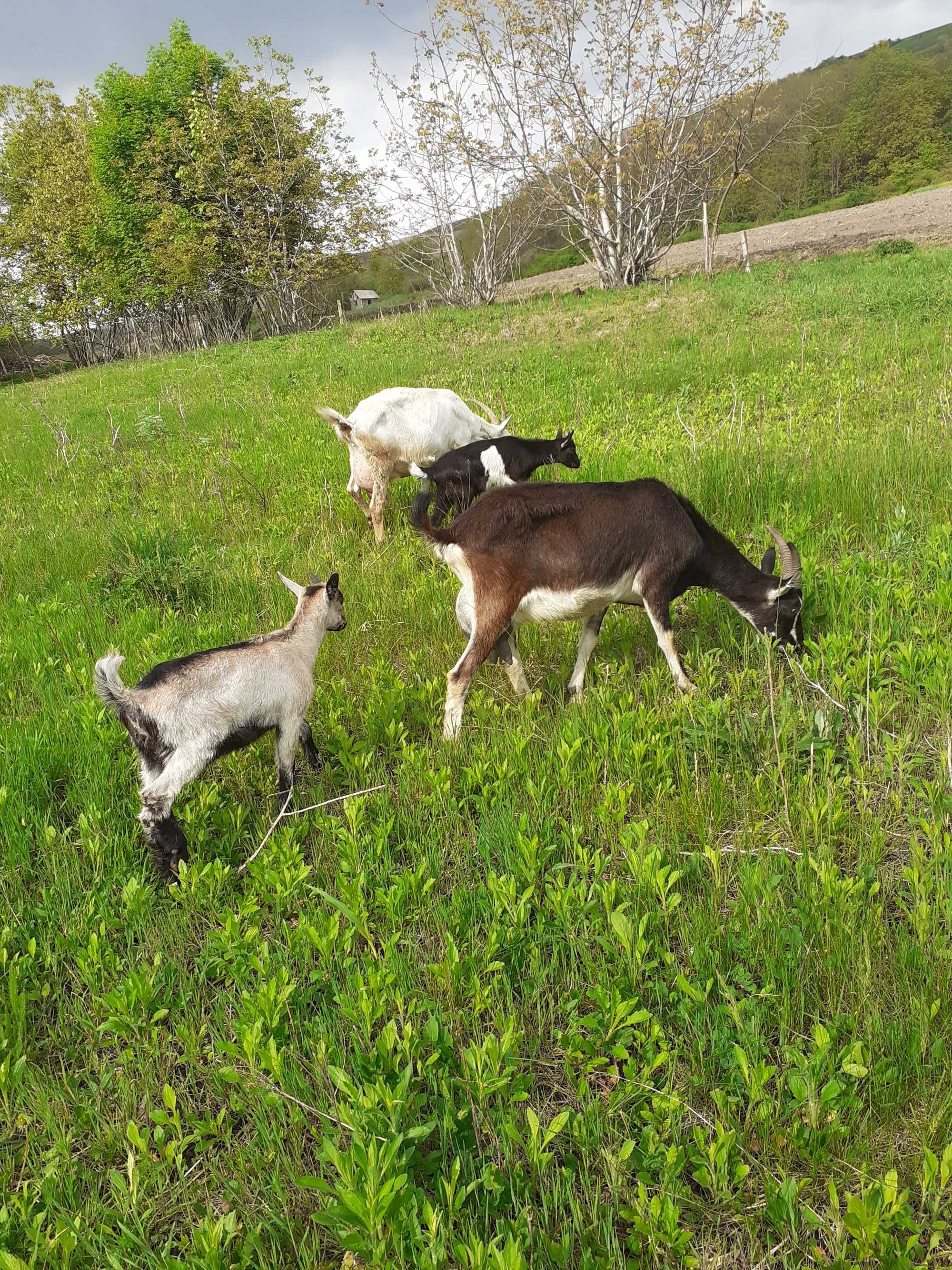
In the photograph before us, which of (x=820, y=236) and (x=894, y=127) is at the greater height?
(x=894, y=127)

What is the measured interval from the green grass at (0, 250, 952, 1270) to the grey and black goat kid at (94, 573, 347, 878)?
0.23 metres

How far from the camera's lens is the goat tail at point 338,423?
Result: 7.87m

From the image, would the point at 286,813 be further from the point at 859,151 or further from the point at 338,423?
the point at 859,151

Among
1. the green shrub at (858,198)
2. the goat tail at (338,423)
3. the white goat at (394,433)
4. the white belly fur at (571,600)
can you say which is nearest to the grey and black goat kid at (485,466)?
the white goat at (394,433)

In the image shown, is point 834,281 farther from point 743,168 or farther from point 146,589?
point 146,589

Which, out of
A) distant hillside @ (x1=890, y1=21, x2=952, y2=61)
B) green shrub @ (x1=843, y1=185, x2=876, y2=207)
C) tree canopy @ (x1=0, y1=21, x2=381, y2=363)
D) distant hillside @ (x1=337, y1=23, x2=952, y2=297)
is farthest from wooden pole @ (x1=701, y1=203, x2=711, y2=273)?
distant hillside @ (x1=890, y1=21, x2=952, y2=61)

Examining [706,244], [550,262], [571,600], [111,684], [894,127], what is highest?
[894,127]

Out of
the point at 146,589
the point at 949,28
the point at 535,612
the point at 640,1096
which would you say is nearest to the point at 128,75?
the point at 146,589

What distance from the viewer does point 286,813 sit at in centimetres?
349

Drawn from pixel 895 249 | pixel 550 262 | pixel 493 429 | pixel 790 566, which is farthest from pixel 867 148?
pixel 790 566

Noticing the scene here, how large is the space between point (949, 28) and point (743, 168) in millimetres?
238144

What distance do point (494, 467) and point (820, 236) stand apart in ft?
97.8

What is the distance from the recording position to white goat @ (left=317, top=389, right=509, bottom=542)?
7.89 m

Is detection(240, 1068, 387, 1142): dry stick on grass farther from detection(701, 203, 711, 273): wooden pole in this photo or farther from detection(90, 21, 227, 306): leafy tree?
detection(90, 21, 227, 306): leafy tree
